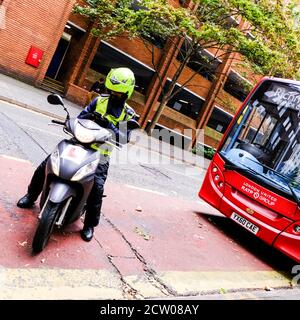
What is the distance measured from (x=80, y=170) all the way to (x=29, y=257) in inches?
37.2

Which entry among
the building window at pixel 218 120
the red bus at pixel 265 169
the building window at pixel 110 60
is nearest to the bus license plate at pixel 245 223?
the red bus at pixel 265 169

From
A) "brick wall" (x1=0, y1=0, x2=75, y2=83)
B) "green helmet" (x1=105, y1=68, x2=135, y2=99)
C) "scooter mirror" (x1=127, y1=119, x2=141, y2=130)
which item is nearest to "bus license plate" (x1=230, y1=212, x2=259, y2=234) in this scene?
"scooter mirror" (x1=127, y1=119, x2=141, y2=130)

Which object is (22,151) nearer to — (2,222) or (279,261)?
(2,222)

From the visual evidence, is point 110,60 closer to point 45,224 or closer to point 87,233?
point 87,233

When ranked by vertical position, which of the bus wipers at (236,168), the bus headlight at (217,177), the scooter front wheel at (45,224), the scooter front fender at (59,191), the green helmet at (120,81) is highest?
the green helmet at (120,81)

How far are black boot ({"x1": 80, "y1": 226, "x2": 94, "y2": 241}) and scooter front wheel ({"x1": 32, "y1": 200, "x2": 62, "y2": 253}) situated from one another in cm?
82

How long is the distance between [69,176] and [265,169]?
13.7ft

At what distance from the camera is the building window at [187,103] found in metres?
27.1

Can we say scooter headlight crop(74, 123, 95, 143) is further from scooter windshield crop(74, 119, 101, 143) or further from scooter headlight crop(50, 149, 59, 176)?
scooter headlight crop(50, 149, 59, 176)

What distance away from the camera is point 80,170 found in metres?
3.71

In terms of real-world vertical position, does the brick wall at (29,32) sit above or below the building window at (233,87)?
below

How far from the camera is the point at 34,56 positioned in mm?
18234

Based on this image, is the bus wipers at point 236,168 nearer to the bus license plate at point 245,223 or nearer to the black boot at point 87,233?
the bus license plate at point 245,223
